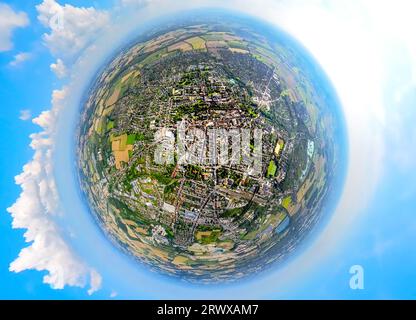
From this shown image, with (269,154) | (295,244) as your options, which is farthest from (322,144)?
(295,244)

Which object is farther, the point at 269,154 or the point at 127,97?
the point at 127,97

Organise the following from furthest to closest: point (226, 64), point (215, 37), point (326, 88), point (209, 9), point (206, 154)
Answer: point (209, 9), point (326, 88), point (215, 37), point (226, 64), point (206, 154)

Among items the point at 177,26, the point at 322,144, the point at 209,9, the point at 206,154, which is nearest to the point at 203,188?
the point at 206,154

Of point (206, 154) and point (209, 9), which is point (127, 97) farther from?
point (209, 9)

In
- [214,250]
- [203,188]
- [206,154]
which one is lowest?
[214,250]

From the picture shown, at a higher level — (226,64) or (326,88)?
(326,88)

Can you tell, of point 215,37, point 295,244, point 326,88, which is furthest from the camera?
point 326,88

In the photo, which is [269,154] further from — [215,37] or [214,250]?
[215,37]
